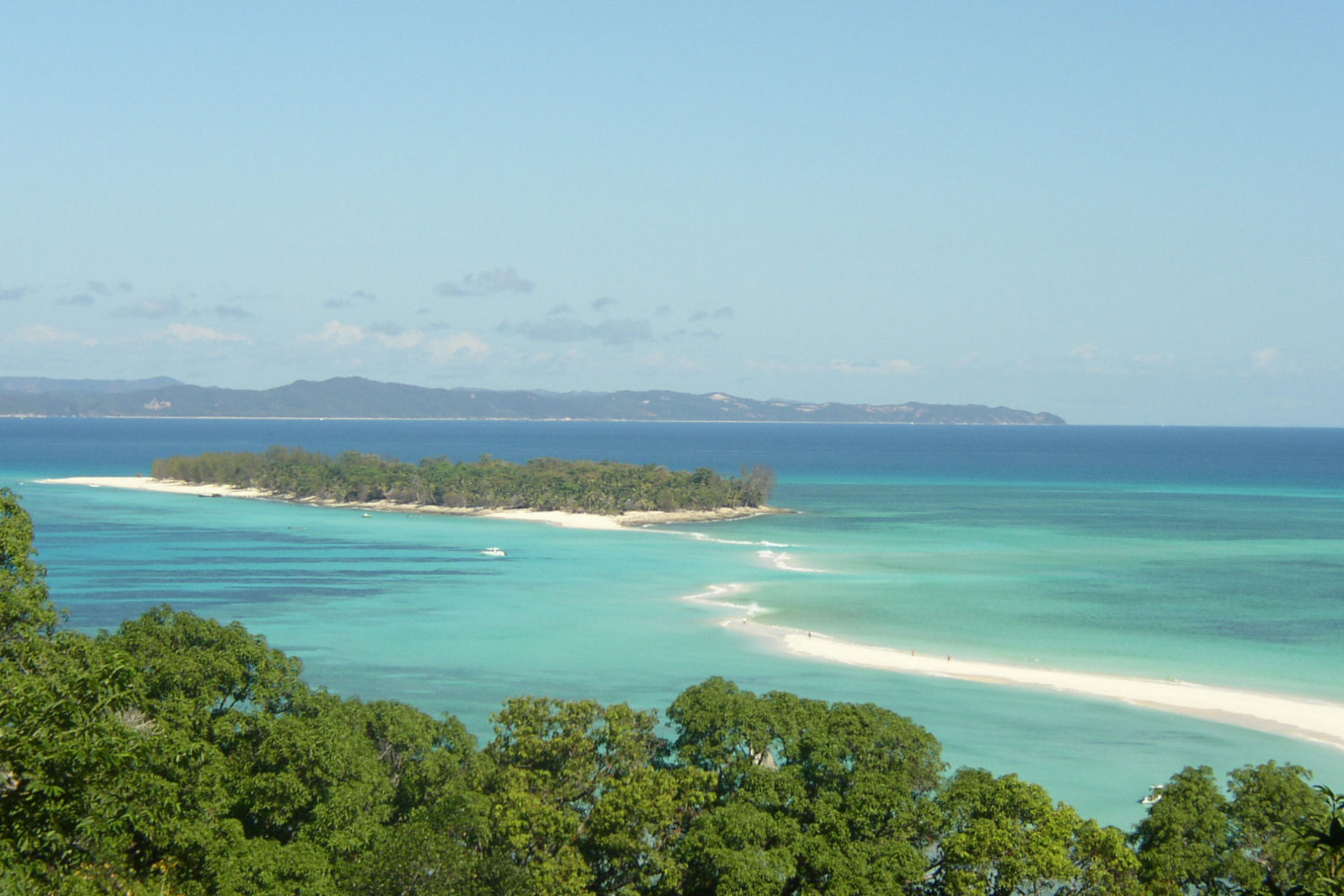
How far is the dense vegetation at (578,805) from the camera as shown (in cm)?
1770

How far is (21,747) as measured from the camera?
33.7 ft

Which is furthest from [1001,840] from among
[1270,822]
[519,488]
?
[519,488]

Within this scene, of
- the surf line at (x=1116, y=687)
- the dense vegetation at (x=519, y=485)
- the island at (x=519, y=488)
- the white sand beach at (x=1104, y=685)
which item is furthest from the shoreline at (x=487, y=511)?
the surf line at (x=1116, y=687)

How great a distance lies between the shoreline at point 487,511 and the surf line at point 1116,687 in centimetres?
5223

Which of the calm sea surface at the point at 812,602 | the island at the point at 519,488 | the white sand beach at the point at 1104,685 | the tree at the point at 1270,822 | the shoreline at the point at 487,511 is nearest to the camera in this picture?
the tree at the point at 1270,822

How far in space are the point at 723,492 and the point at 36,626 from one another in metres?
101

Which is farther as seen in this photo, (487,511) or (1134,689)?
(487,511)

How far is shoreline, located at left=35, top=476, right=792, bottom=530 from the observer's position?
105m

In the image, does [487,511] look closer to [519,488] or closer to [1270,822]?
[519,488]

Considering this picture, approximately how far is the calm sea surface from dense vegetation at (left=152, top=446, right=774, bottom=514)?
9253 mm

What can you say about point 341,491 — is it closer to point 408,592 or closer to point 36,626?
point 408,592

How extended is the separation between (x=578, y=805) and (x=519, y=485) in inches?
3726

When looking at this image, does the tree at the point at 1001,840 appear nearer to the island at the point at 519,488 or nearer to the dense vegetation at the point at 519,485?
the island at the point at 519,488

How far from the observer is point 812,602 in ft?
197
